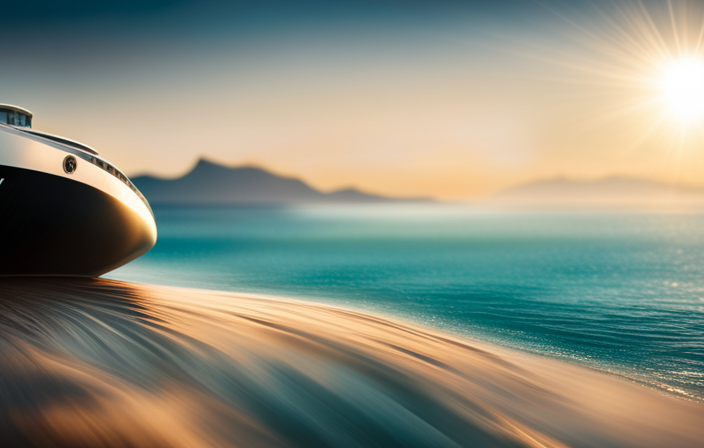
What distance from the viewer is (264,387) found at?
226 inches

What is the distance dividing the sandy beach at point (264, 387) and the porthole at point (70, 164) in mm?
2661

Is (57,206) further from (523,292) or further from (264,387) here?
(523,292)

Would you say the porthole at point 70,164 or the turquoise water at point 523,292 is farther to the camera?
the turquoise water at point 523,292

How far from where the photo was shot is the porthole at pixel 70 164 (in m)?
9.21

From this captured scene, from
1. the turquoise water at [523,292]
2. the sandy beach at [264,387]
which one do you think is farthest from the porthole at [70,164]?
the turquoise water at [523,292]

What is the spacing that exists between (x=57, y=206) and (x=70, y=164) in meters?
1.03

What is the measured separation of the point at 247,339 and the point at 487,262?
111 feet

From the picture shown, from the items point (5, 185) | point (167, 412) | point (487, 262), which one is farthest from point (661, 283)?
point (5, 185)

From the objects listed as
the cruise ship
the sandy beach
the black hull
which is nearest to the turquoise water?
the sandy beach

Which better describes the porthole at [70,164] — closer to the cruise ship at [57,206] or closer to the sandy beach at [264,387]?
the cruise ship at [57,206]

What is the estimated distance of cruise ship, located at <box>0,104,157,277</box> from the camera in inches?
336

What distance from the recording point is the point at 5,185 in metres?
8.34

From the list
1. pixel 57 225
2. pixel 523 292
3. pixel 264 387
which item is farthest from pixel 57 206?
pixel 523 292

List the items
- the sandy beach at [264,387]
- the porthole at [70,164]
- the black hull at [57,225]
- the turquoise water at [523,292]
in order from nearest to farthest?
1. the sandy beach at [264,387]
2. the black hull at [57,225]
3. the porthole at [70,164]
4. the turquoise water at [523,292]
